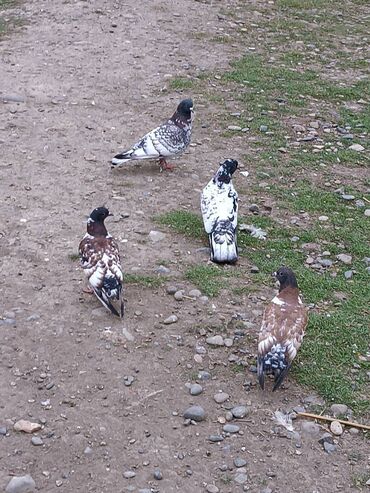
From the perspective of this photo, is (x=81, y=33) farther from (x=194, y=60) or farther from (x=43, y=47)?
(x=194, y=60)

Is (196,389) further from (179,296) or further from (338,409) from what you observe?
(179,296)

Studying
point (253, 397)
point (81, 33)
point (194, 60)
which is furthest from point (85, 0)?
point (253, 397)

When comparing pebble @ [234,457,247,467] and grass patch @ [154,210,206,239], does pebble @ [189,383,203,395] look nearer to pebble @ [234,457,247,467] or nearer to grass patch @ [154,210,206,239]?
pebble @ [234,457,247,467]

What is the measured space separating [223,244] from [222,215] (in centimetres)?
30

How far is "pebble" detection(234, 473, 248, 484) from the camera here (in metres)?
4.63

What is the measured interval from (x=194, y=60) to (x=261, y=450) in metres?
7.66

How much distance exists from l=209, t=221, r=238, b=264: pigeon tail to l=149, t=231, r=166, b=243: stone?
0.47 m

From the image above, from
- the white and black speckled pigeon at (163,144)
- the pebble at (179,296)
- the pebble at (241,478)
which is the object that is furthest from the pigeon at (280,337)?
the white and black speckled pigeon at (163,144)

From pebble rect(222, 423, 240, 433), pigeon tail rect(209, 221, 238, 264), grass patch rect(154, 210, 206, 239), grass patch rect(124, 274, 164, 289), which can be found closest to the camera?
pebble rect(222, 423, 240, 433)

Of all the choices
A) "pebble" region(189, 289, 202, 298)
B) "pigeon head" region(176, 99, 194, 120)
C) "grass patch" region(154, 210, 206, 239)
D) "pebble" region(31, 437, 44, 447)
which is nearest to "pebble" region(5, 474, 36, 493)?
"pebble" region(31, 437, 44, 447)

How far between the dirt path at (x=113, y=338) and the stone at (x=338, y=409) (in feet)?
0.58

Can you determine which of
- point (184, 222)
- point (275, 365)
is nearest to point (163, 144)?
point (184, 222)

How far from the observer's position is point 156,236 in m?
7.05

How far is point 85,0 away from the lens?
1344 cm
